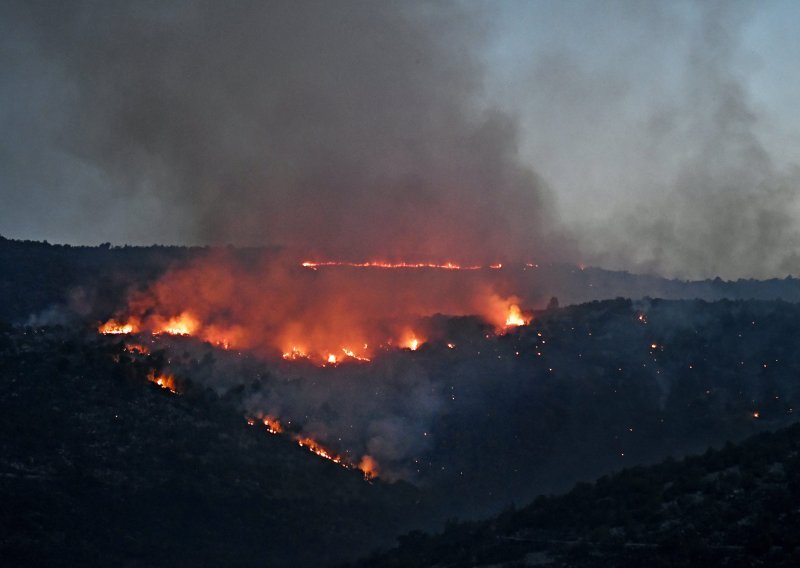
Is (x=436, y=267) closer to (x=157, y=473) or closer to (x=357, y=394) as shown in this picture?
(x=357, y=394)

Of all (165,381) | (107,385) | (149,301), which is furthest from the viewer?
(149,301)

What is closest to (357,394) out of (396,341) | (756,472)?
(396,341)

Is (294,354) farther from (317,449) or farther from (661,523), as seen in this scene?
(661,523)

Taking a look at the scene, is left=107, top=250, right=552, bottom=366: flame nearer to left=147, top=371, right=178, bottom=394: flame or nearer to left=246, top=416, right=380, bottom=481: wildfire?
left=246, top=416, right=380, bottom=481: wildfire

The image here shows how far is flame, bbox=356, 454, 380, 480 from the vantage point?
52.6 meters

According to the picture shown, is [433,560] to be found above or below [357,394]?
below

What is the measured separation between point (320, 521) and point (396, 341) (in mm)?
22531

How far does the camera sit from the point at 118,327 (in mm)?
66250

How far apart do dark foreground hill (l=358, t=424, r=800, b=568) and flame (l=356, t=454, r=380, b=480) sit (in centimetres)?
1150

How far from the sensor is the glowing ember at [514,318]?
2715 inches

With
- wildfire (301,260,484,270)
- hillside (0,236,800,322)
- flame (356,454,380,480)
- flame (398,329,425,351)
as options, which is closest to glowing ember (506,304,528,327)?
flame (398,329,425,351)

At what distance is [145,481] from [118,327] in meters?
22.6

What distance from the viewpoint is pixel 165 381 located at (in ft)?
180

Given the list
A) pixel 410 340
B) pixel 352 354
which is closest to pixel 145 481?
pixel 352 354
